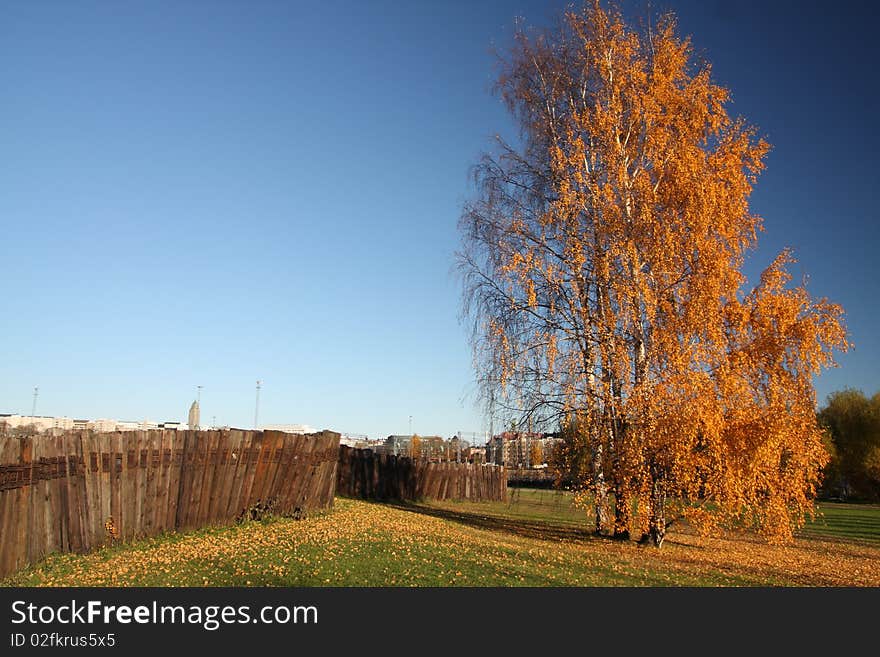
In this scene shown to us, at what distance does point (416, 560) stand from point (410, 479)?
62.8ft

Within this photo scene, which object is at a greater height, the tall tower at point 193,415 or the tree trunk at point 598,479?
the tall tower at point 193,415

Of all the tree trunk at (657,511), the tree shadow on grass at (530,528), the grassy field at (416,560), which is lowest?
the tree shadow on grass at (530,528)

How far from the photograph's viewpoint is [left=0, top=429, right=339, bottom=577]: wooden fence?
325 inches

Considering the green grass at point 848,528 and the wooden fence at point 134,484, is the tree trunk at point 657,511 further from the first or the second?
the wooden fence at point 134,484

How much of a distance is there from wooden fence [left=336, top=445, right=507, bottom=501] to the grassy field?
7.96 metres

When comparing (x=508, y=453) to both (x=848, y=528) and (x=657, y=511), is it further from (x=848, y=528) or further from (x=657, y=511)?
(x=657, y=511)

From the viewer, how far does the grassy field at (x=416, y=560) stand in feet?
27.7

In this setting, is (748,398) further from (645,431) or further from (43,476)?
(43,476)

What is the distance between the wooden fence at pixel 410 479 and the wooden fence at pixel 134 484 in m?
10.5

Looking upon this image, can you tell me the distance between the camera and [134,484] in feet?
34.5

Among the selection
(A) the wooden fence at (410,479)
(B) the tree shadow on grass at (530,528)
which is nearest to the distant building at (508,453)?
(A) the wooden fence at (410,479)

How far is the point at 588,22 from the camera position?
57.0ft

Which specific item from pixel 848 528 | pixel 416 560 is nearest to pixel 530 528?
pixel 416 560
